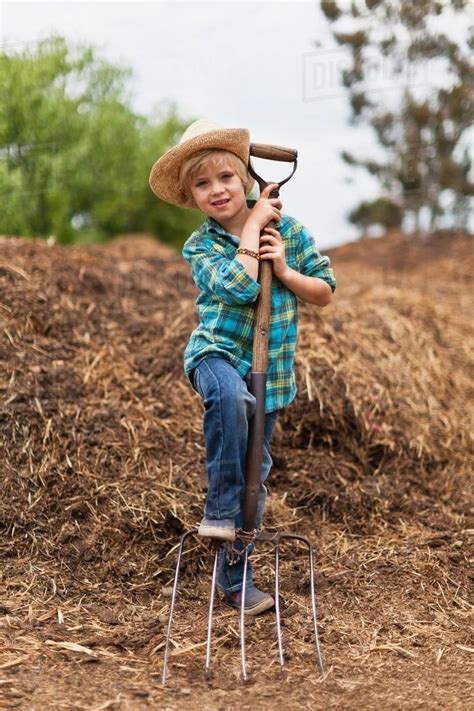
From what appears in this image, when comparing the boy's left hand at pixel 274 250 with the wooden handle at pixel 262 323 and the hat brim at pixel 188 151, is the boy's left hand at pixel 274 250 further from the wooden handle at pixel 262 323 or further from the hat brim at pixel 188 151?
the hat brim at pixel 188 151

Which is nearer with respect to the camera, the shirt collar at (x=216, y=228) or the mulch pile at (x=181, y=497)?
the mulch pile at (x=181, y=497)

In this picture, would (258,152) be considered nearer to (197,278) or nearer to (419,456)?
(197,278)

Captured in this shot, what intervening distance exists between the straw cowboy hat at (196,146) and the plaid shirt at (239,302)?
22 cm

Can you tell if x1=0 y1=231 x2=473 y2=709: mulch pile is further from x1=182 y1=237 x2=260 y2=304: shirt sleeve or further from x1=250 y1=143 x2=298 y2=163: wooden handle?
x1=250 y1=143 x2=298 y2=163: wooden handle

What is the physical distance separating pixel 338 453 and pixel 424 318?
→ 2.89 meters

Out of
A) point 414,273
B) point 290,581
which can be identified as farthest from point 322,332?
point 414,273

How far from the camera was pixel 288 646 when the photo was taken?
309 centimetres

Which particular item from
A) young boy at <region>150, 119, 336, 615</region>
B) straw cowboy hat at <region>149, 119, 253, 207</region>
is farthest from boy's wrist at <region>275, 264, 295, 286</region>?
straw cowboy hat at <region>149, 119, 253, 207</region>

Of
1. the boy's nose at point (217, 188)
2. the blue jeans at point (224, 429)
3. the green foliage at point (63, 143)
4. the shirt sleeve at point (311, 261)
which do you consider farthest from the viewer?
Result: the green foliage at point (63, 143)

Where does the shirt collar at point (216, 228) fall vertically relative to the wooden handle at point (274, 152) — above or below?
below

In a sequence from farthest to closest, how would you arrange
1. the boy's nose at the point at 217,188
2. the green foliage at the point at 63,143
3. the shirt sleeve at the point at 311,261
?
1. the green foliage at the point at 63,143
2. the shirt sleeve at the point at 311,261
3. the boy's nose at the point at 217,188

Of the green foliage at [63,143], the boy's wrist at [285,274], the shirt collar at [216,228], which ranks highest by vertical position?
the green foliage at [63,143]

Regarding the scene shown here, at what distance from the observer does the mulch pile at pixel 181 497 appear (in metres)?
2.97

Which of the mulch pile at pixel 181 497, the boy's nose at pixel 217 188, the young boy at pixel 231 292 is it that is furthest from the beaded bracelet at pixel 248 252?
the mulch pile at pixel 181 497
